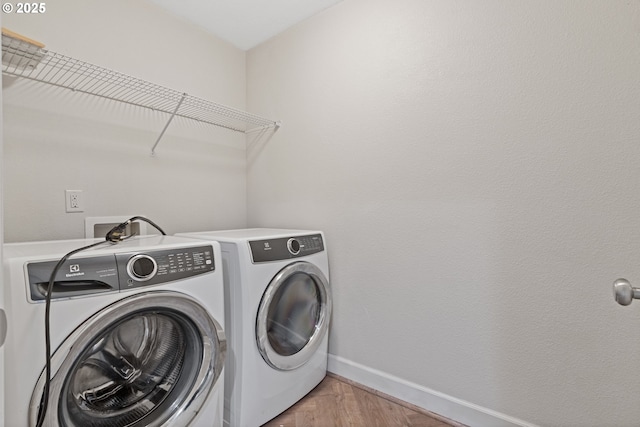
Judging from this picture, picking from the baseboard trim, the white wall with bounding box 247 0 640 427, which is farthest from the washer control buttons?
the baseboard trim

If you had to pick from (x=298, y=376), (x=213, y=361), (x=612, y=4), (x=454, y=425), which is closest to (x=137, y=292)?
(x=213, y=361)

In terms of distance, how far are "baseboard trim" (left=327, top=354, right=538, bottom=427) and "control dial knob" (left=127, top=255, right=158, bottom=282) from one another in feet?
4.02

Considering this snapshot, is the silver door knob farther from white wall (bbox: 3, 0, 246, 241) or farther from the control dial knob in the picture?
white wall (bbox: 3, 0, 246, 241)

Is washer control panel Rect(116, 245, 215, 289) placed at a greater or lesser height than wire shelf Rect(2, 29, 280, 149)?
lesser

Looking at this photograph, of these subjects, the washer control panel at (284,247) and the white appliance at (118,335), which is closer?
the white appliance at (118,335)

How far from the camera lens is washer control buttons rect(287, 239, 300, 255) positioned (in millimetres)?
1565

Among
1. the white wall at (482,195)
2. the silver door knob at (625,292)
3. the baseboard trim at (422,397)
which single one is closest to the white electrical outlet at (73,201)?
the white wall at (482,195)

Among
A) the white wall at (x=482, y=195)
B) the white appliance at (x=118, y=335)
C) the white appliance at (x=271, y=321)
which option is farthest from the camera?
the white appliance at (x=271, y=321)

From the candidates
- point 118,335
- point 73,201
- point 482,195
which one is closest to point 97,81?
point 73,201

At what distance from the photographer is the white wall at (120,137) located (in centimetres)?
141

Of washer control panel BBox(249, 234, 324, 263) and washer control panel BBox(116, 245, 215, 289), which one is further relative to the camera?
washer control panel BBox(249, 234, 324, 263)

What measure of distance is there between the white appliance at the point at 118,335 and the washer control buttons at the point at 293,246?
40cm

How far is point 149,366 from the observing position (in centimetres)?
125

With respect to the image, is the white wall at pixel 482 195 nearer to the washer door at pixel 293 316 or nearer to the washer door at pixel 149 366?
the washer door at pixel 293 316
